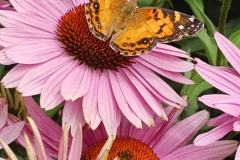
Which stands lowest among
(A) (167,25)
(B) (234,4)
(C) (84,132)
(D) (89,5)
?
(B) (234,4)

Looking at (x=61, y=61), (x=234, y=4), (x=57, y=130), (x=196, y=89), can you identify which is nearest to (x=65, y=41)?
(x=61, y=61)

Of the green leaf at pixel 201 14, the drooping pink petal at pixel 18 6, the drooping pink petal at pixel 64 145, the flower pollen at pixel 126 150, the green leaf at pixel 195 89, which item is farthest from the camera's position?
the green leaf at pixel 201 14

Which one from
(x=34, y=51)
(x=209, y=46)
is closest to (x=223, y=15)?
(x=209, y=46)

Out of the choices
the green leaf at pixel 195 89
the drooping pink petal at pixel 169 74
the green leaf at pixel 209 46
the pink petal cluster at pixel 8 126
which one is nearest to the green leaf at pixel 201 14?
the green leaf at pixel 209 46

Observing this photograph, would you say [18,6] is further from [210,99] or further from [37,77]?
[210,99]

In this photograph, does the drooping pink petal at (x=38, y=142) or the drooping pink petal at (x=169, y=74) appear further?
the drooping pink petal at (x=169, y=74)

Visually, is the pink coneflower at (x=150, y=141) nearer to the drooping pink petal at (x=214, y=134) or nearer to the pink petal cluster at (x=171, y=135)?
the pink petal cluster at (x=171, y=135)

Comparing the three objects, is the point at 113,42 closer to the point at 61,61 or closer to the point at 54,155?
the point at 61,61
